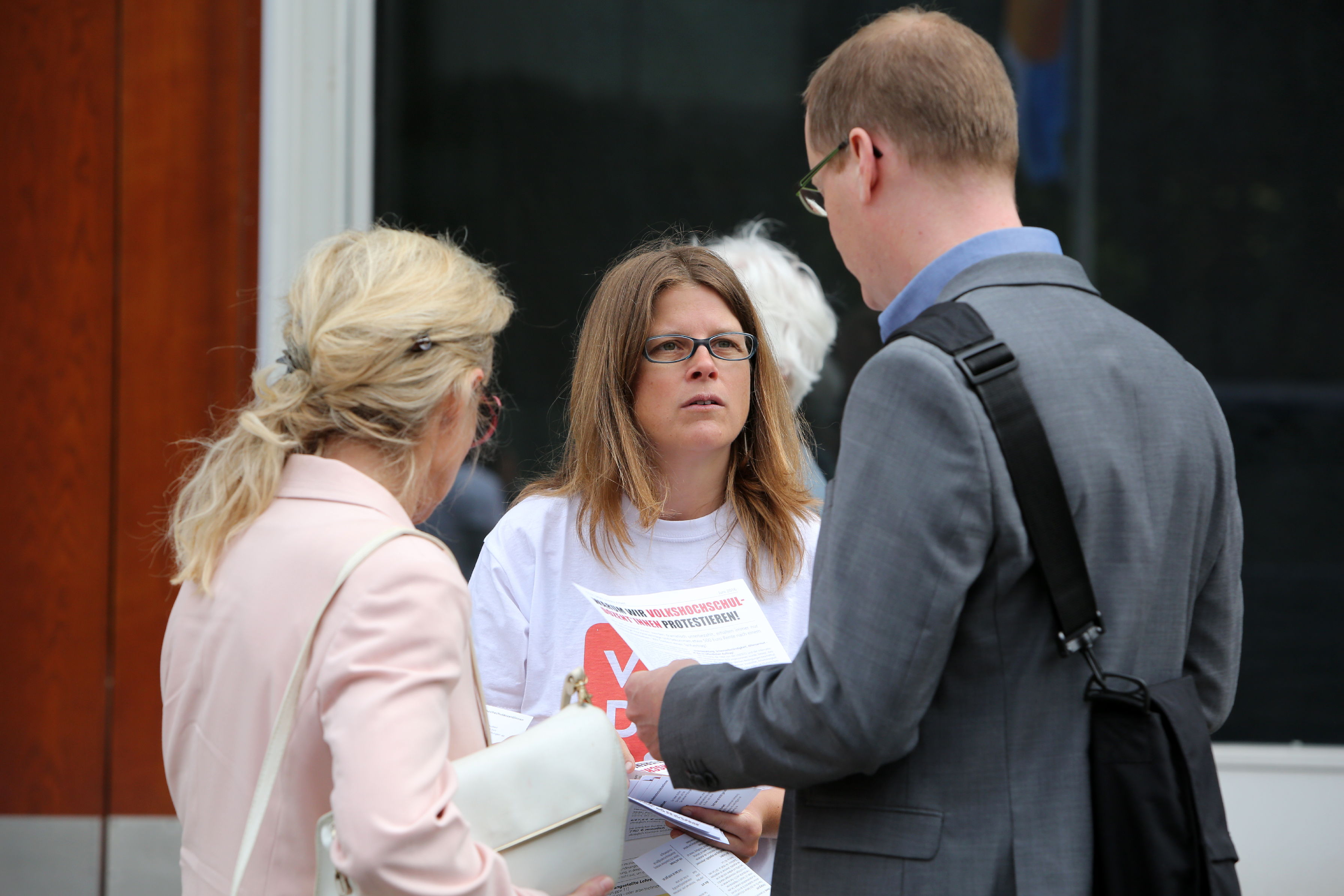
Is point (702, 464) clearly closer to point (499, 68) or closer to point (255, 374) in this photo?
point (255, 374)

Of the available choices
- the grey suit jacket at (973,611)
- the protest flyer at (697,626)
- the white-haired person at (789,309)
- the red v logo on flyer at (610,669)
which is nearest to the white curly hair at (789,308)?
the white-haired person at (789,309)

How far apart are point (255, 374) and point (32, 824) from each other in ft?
10.1

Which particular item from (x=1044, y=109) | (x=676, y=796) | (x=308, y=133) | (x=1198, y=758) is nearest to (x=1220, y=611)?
(x=1198, y=758)

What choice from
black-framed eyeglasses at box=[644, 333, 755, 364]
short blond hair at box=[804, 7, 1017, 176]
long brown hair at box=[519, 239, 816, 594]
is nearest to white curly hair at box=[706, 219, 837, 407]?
long brown hair at box=[519, 239, 816, 594]

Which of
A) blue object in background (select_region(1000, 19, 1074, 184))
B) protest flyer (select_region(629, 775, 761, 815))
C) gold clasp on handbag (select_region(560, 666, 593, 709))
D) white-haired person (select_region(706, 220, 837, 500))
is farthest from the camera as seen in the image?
blue object in background (select_region(1000, 19, 1074, 184))

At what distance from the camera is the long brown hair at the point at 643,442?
222 centimetres

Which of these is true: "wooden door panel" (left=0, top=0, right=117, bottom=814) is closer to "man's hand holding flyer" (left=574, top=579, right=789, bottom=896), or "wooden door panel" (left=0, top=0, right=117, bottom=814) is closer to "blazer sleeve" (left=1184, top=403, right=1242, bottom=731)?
"man's hand holding flyer" (left=574, top=579, right=789, bottom=896)

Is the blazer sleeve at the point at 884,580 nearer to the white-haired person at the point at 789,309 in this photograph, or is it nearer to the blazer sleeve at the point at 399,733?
the blazer sleeve at the point at 399,733

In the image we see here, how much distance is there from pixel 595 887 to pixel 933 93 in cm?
111

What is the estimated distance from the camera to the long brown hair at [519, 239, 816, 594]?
7.29 ft

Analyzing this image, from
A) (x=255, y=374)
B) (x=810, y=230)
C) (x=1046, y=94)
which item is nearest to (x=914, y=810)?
(x=255, y=374)

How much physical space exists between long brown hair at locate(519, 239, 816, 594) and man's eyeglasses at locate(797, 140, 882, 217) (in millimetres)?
526

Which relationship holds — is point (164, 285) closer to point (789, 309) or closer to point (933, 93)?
point (789, 309)

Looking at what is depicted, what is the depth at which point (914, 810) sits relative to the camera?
1374mm
